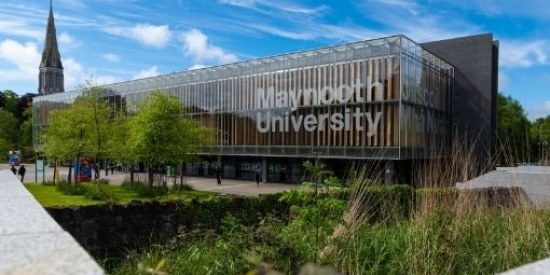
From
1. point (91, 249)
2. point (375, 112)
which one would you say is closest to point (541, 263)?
point (91, 249)

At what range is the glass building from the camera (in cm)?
2741

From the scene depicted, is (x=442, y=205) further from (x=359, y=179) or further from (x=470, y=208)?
(x=359, y=179)

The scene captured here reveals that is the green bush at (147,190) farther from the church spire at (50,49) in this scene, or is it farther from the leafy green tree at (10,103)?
the church spire at (50,49)

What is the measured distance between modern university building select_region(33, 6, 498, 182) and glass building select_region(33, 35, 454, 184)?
0.06 m

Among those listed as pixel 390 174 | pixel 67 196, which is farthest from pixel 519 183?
pixel 390 174

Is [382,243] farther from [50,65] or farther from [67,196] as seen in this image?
[50,65]

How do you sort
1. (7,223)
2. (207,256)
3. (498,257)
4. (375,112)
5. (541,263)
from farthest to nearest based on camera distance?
(375,112) < (207,256) < (498,257) < (7,223) < (541,263)

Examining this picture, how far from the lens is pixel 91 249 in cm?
930

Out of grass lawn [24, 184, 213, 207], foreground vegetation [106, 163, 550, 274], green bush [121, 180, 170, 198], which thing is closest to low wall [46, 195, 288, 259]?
foreground vegetation [106, 163, 550, 274]

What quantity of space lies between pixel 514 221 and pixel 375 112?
22.8m

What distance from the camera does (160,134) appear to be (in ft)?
74.7

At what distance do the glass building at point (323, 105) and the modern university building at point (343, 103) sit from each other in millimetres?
64

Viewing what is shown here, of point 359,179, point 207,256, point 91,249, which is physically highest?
point 359,179

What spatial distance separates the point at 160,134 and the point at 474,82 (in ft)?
79.0
